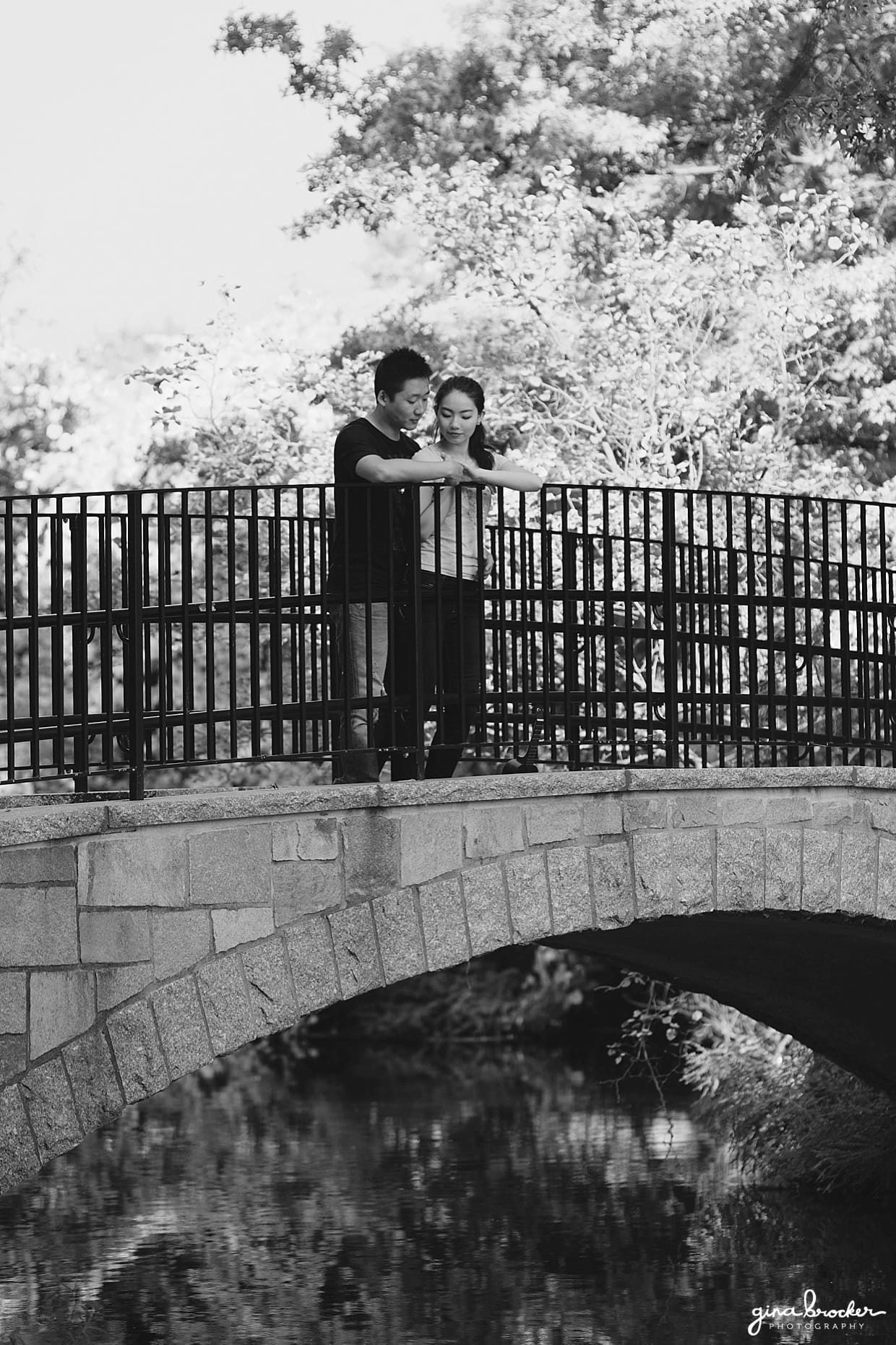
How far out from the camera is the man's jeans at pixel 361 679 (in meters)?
7.93

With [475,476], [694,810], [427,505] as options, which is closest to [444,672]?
[427,505]

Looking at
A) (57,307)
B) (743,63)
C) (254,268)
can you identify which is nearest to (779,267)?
(743,63)

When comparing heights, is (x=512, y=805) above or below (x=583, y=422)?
below

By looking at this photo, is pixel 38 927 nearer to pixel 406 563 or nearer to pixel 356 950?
pixel 356 950

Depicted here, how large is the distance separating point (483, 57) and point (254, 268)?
10.4 meters

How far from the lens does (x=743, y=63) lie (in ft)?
68.7

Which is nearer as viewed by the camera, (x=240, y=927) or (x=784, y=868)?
(x=240, y=927)

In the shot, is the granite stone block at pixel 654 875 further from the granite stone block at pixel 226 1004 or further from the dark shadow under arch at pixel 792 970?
the granite stone block at pixel 226 1004

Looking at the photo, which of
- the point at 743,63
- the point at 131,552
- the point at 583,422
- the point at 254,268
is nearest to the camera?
the point at 131,552

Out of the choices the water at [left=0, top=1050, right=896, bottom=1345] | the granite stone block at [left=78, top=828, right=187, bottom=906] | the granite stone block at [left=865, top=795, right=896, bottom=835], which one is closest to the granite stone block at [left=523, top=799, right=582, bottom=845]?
the granite stone block at [left=78, top=828, right=187, bottom=906]

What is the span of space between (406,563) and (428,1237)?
659cm

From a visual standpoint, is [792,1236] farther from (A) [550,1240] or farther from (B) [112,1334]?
(B) [112,1334]

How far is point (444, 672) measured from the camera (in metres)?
8.27

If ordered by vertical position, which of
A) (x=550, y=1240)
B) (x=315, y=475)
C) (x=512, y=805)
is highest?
(x=315, y=475)
